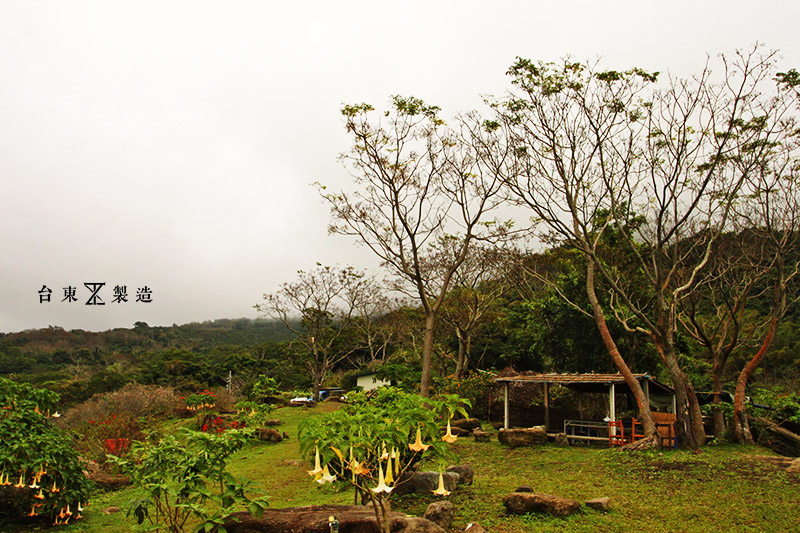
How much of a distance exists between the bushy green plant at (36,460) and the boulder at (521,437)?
11489 mm

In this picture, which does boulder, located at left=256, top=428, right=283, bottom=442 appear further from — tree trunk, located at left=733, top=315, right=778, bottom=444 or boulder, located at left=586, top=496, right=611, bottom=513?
tree trunk, located at left=733, top=315, right=778, bottom=444

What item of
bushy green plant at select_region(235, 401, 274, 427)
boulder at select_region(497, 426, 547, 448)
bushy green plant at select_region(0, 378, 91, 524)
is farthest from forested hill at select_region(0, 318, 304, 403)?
boulder at select_region(497, 426, 547, 448)

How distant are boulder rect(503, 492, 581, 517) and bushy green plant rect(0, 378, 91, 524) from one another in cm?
617

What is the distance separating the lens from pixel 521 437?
53.4 ft

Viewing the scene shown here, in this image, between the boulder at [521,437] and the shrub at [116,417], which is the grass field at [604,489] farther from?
the shrub at [116,417]

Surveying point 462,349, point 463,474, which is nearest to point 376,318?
point 462,349

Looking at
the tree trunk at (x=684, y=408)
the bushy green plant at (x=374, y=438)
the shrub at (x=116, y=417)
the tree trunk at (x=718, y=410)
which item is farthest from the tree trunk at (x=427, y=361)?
the bushy green plant at (x=374, y=438)

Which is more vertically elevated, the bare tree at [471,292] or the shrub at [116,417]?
the bare tree at [471,292]

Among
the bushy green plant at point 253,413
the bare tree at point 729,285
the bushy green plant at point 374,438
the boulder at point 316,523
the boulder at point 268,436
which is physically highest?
the bare tree at point 729,285

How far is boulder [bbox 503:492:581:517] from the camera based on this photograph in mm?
8039

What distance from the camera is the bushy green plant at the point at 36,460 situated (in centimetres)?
694

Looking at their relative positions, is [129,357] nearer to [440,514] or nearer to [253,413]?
[253,413]

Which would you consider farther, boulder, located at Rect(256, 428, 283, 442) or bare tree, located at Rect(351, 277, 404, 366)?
bare tree, located at Rect(351, 277, 404, 366)

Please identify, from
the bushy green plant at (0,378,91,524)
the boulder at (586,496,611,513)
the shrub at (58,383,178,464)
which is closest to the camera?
the bushy green plant at (0,378,91,524)
